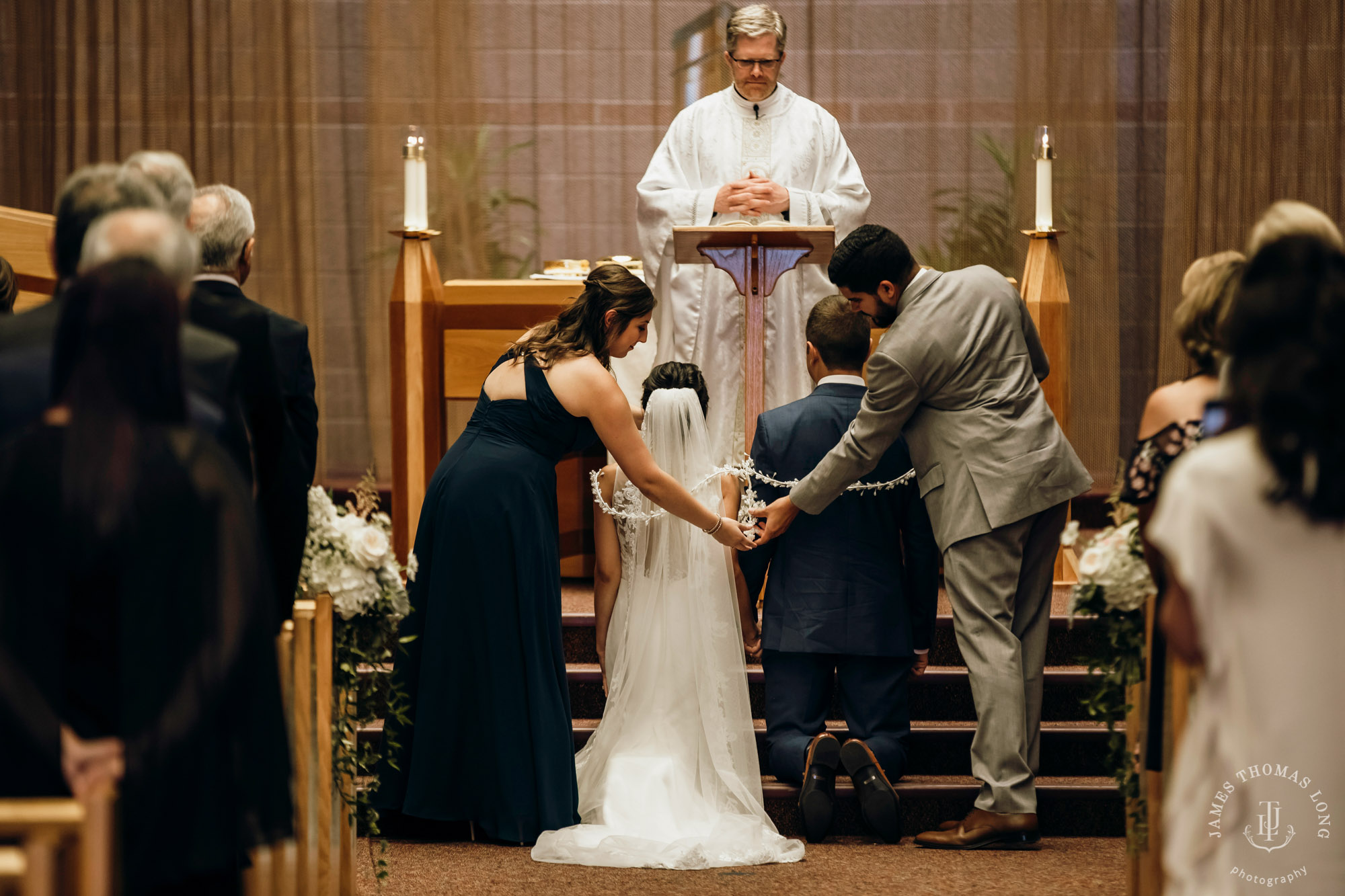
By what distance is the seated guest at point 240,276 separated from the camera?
2754mm

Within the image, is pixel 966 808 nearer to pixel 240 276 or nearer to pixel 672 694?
pixel 672 694

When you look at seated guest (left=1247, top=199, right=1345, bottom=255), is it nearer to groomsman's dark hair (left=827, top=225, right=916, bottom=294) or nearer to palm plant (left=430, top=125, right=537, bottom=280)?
groomsman's dark hair (left=827, top=225, right=916, bottom=294)

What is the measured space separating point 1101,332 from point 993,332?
4.40 m

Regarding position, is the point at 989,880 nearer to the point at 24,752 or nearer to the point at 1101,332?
the point at 24,752

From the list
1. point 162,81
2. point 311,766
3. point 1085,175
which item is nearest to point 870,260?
point 311,766

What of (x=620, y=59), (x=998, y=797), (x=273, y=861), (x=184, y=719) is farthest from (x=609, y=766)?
(x=620, y=59)

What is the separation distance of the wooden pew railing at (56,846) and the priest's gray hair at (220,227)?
1.40m

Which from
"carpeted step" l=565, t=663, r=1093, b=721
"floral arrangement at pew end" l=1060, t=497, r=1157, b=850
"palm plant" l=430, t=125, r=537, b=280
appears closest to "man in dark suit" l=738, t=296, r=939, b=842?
"carpeted step" l=565, t=663, r=1093, b=721

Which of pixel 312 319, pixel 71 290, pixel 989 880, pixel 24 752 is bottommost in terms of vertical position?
pixel 989 880

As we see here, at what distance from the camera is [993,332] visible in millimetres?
3805

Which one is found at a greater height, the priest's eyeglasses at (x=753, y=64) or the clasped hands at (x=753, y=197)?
the priest's eyeglasses at (x=753, y=64)

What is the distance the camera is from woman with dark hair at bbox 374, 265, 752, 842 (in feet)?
12.4

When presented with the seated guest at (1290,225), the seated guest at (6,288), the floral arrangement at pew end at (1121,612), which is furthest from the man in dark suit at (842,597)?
the seated guest at (6,288)

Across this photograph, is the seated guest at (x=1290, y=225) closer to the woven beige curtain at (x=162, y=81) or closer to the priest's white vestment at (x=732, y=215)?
the priest's white vestment at (x=732, y=215)
